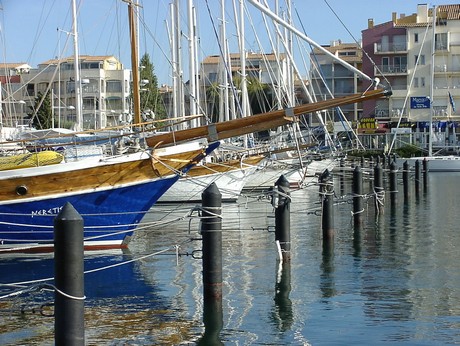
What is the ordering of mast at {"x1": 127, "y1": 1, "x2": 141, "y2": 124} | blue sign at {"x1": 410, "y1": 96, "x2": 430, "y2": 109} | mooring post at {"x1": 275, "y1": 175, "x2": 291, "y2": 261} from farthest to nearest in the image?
blue sign at {"x1": 410, "y1": 96, "x2": 430, "y2": 109}
mast at {"x1": 127, "y1": 1, "x2": 141, "y2": 124}
mooring post at {"x1": 275, "y1": 175, "x2": 291, "y2": 261}

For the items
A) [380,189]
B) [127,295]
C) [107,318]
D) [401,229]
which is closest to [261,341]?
[107,318]

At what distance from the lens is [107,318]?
53.1 ft

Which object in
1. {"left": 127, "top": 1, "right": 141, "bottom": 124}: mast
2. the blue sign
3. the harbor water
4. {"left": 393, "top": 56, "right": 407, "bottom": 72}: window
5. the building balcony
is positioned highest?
the building balcony

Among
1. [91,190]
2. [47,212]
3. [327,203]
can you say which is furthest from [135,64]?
[327,203]

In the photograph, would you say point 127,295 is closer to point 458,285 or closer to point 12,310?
point 12,310

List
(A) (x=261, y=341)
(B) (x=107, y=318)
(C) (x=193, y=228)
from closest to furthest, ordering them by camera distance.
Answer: (A) (x=261, y=341)
(B) (x=107, y=318)
(C) (x=193, y=228)

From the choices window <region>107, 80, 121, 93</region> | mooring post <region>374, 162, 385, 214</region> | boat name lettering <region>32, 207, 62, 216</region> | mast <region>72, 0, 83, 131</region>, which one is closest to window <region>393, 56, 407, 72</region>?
window <region>107, 80, 121, 93</region>

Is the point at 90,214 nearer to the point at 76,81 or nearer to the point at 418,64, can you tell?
the point at 76,81

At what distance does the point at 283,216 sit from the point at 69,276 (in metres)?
9.63

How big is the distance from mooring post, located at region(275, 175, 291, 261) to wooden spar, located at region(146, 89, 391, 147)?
137 centimetres

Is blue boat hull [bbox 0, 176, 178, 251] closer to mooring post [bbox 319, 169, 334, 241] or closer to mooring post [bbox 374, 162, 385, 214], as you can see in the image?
mooring post [bbox 319, 169, 334, 241]

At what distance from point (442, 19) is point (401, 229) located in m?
82.5

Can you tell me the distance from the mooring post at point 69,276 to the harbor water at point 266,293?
2.55 metres

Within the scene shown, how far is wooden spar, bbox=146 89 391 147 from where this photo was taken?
20.4 m
